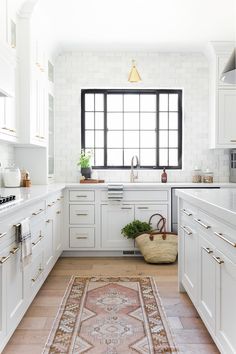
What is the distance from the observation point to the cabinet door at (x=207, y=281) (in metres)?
2.26

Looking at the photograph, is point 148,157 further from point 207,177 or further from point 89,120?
point 89,120

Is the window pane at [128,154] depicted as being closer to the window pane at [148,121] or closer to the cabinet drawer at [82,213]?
the window pane at [148,121]

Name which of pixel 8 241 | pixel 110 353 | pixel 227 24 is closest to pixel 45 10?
pixel 227 24

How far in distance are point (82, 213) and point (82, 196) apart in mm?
217

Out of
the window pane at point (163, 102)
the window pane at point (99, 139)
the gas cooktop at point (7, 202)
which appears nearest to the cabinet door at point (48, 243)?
the gas cooktop at point (7, 202)

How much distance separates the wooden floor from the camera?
2.46m

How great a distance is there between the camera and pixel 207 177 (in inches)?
210

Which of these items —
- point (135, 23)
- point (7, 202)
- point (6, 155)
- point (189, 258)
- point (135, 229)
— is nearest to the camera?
point (7, 202)

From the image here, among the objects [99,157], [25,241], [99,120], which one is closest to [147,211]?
[99,157]

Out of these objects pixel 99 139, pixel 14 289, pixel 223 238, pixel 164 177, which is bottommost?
pixel 14 289

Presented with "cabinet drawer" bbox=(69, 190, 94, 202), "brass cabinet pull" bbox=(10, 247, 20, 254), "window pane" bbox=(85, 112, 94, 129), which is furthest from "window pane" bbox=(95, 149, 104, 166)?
"brass cabinet pull" bbox=(10, 247, 20, 254)

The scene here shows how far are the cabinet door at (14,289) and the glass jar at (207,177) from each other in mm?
3331

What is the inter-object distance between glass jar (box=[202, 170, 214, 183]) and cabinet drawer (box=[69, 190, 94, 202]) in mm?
1635

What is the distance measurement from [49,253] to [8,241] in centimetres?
153
